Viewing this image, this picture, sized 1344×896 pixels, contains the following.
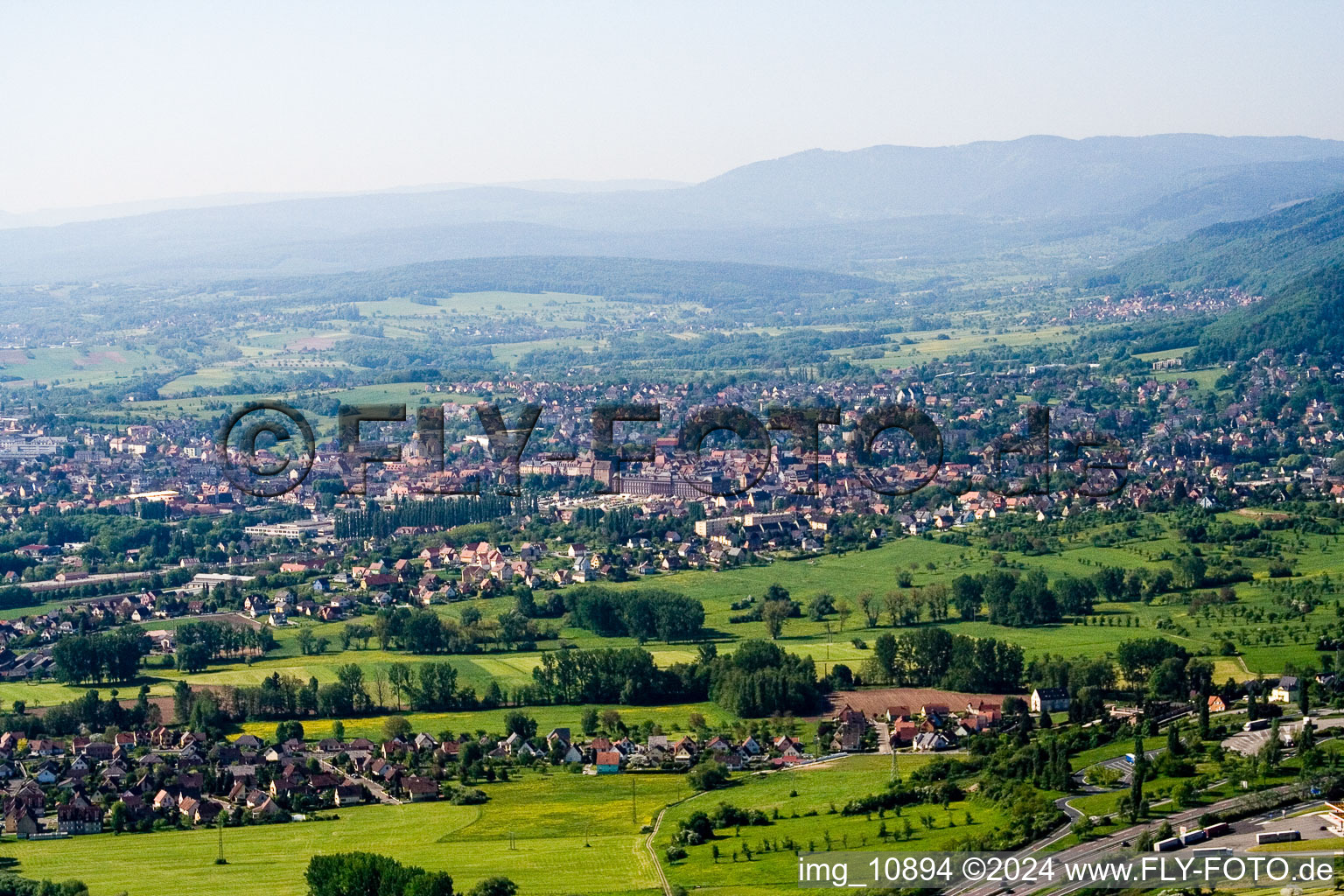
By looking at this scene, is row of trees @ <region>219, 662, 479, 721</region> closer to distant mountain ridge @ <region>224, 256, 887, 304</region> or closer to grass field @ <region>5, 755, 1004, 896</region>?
grass field @ <region>5, 755, 1004, 896</region>

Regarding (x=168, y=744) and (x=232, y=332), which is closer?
(x=168, y=744)

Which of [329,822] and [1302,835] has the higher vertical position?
[1302,835]

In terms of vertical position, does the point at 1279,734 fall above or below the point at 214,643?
above

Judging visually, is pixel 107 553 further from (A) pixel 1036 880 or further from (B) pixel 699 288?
(B) pixel 699 288

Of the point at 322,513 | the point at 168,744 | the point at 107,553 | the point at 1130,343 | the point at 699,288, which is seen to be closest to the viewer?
the point at 168,744

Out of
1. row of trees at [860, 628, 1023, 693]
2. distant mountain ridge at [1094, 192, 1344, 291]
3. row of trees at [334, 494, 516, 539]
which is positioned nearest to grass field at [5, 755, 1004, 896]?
row of trees at [860, 628, 1023, 693]

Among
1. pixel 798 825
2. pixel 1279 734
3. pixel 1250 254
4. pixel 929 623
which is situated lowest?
pixel 929 623

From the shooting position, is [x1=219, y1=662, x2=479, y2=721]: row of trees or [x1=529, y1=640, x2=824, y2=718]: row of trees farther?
[x1=219, y1=662, x2=479, y2=721]: row of trees

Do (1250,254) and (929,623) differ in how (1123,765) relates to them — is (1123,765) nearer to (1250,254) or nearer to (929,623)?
(929,623)

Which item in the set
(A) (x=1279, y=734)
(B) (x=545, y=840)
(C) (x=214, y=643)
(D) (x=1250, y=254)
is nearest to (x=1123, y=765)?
(A) (x=1279, y=734)

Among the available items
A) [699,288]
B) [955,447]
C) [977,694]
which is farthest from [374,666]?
[699,288]

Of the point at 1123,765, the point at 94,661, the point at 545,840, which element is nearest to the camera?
the point at 545,840
